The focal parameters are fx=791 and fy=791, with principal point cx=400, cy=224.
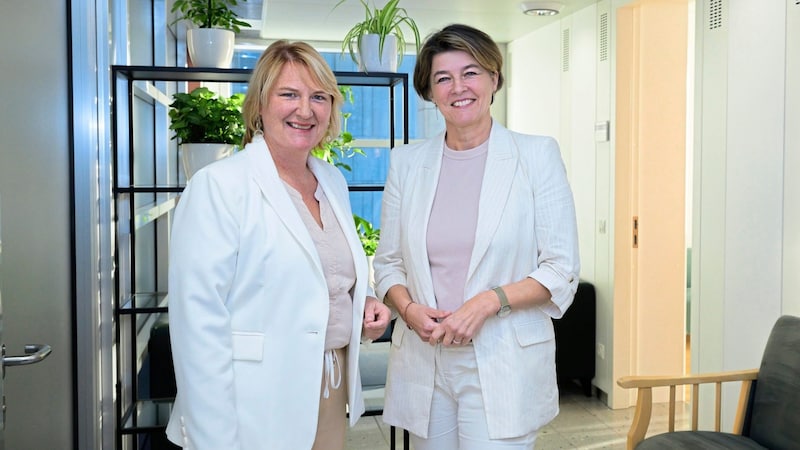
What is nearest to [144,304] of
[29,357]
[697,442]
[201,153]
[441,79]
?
[201,153]

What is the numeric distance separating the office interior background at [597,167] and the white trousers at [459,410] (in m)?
1.03

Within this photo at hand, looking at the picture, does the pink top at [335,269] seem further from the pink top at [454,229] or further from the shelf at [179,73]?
the shelf at [179,73]

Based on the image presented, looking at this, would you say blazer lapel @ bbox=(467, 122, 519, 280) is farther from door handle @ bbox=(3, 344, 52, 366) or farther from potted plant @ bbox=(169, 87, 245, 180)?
potted plant @ bbox=(169, 87, 245, 180)

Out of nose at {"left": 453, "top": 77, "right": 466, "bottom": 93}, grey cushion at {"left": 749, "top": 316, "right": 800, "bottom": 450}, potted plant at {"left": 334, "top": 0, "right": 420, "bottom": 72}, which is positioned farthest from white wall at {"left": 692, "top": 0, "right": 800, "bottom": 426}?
nose at {"left": 453, "top": 77, "right": 466, "bottom": 93}

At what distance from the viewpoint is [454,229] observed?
6.55 feet

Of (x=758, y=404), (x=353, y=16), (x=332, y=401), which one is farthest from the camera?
(x=353, y=16)

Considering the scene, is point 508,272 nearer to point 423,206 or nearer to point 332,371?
point 423,206

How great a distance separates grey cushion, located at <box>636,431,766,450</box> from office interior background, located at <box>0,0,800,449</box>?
0.66 metres

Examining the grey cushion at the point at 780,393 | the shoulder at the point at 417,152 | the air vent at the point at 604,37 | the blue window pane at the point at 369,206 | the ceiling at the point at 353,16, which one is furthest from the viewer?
the blue window pane at the point at 369,206

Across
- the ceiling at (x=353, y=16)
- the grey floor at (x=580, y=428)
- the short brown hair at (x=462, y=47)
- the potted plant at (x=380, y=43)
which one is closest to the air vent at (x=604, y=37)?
the ceiling at (x=353, y=16)

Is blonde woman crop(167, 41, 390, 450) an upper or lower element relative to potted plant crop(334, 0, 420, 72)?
lower

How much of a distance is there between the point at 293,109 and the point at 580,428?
319 centimetres

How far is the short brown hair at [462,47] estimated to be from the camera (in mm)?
1999

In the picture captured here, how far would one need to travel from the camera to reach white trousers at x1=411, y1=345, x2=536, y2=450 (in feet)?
6.34
